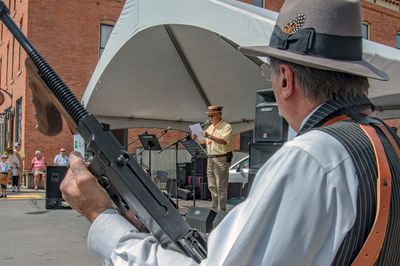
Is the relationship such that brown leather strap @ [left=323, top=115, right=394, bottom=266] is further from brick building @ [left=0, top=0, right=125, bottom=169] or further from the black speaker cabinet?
brick building @ [left=0, top=0, right=125, bottom=169]

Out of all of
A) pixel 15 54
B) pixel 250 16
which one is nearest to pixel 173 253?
pixel 250 16

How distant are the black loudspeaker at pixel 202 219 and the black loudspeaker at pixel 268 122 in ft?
6.46

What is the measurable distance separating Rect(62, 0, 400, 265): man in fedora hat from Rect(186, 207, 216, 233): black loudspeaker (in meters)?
3.11

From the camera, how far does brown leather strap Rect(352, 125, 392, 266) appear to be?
0.98 metres

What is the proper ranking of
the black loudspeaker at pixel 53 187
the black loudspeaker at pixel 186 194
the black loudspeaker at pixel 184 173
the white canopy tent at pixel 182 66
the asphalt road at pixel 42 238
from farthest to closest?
the black loudspeaker at pixel 184 173 → the black loudspeaker at pixel 186 194 → the black loudspeaker at pixel 53 187 → the white canopy tent at pixel 182 66 → the asphalt road at pixel 42 238

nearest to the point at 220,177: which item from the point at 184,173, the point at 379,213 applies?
the point at 184,173

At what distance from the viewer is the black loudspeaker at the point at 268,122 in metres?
6.54

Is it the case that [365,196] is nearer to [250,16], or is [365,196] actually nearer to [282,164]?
[282,164]

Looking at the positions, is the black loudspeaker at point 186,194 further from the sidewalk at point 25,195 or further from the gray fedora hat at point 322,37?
the gray fedora hat at point 322,37

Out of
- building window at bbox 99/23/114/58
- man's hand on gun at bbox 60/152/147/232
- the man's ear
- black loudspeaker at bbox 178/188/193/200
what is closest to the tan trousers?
black loudspeaker at bbox 178/188/193/200

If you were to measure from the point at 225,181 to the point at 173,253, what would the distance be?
24.1 ft

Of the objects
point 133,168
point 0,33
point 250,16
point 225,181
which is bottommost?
point 225,181

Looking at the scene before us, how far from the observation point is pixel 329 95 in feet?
3.78

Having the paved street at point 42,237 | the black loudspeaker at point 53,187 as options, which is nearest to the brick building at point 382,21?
the paved street at point 42,237
